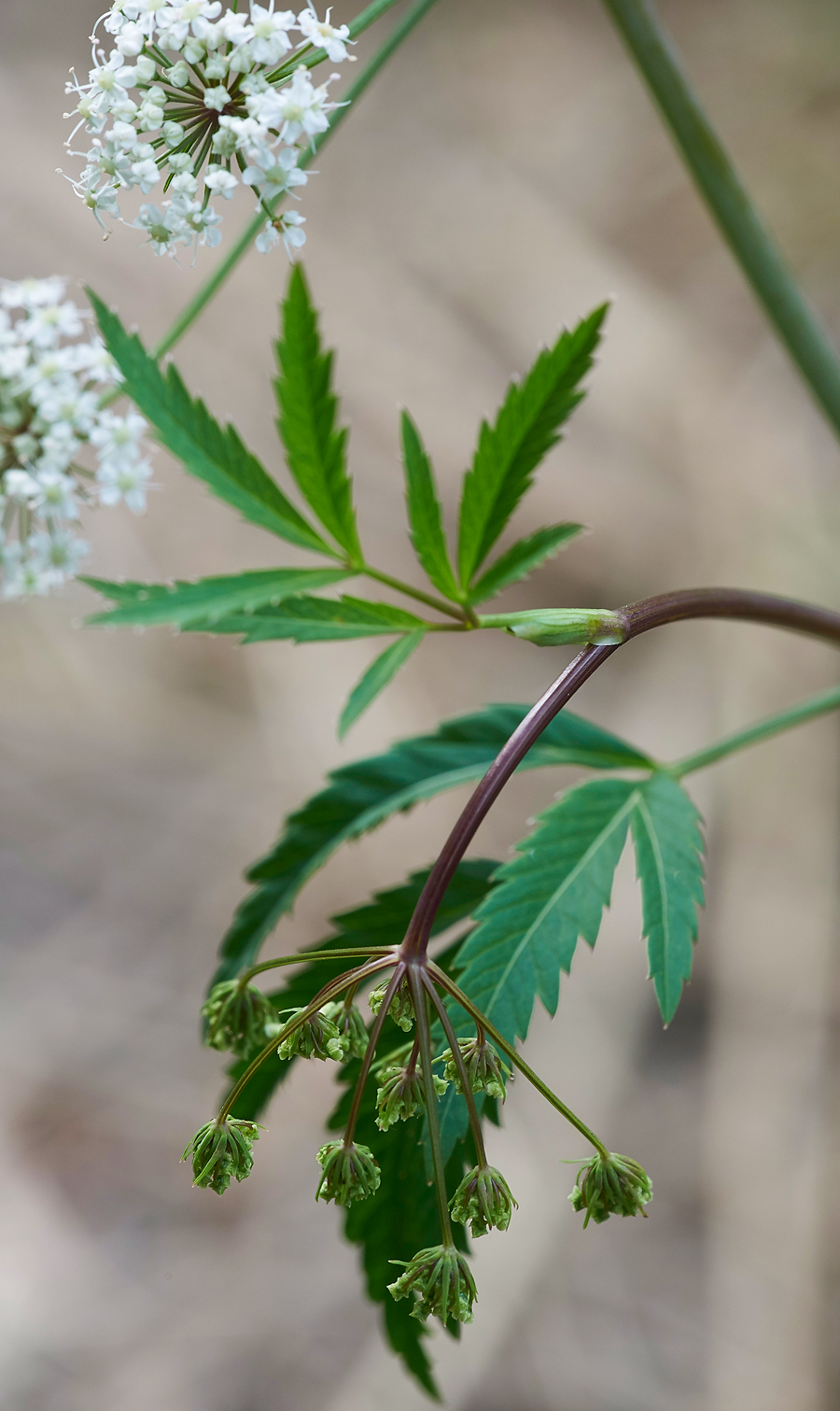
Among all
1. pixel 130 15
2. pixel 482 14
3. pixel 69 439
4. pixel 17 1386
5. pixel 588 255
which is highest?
pixel 482 14

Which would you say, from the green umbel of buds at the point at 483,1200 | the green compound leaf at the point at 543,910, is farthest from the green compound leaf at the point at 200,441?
the green umbel of buds at the point at 483,1200

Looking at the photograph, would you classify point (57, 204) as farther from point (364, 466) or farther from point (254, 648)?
point (254, 648)

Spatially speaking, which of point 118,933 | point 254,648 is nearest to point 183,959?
point 118,933

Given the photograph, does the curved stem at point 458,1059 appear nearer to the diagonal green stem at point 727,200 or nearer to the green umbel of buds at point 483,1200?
the green umbel of buds at point 483,1200

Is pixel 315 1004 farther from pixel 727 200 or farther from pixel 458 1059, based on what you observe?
pixel 727 200

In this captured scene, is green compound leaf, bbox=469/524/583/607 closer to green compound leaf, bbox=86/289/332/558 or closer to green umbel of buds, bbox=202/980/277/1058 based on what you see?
green compound leaf, bbox=86/289/332/558

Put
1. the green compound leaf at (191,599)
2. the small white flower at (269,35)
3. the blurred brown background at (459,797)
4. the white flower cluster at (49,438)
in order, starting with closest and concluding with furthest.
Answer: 1. the small white flower at (269,35)
2. the green compound leaf at (191,599)
3. the white flower cluster at (49,438)
4. the blurred brown background at (459,797)
